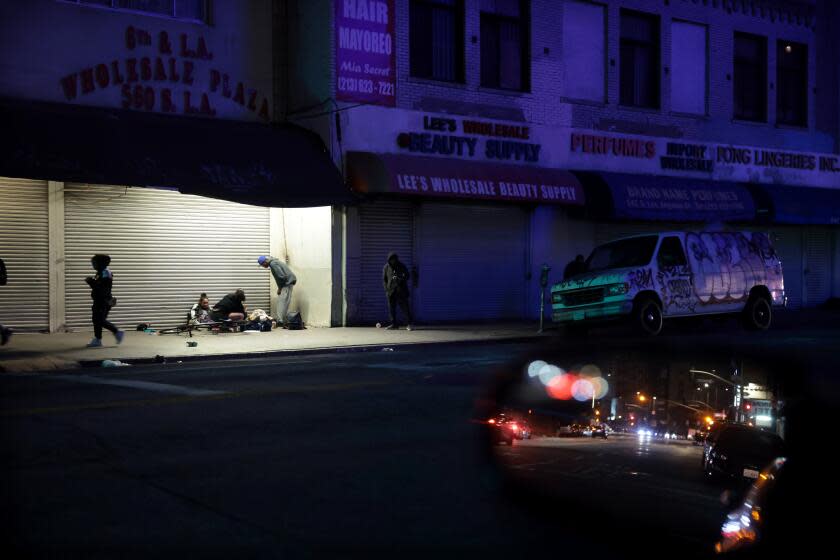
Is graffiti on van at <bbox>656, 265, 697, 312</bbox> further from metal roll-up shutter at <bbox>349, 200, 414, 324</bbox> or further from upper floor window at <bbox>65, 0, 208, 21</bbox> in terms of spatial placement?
upper floor window at <bbox>65, 0, 208, 21</bbox>

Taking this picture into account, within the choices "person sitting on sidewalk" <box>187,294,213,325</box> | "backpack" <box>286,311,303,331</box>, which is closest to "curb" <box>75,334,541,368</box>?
"backpack" <box>286,311,303,331</box>

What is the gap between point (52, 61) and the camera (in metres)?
19.3

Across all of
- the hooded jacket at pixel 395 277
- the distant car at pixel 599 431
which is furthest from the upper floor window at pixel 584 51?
the distant car at pixel 599 431

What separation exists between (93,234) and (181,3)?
5.23 m

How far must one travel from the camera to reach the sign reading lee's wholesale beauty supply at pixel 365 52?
21.5 meters

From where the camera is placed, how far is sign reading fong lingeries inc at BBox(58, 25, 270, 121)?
19.8m

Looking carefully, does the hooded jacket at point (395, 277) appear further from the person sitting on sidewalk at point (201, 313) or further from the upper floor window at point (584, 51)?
the upper floor window at point (584, 51)

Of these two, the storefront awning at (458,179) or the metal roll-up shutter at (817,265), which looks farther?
the metal roll-up shutter at (817,265)

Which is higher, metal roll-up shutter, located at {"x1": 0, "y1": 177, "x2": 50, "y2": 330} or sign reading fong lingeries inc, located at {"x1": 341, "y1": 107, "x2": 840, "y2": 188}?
sign reading fong lingeries inc, located at {"x1": 341, "y1": 107, "x2": 840, "y2": 188}

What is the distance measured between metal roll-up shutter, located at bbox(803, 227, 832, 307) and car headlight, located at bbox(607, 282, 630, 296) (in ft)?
47.9

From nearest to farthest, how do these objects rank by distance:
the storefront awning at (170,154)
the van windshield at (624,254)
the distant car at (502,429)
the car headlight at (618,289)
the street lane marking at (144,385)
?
the distant car at (502,429) → the street lane marking at (144,385) → the storefront awning at (170,154) → the car headlight at (618,289) → the van windshield at (624,254)

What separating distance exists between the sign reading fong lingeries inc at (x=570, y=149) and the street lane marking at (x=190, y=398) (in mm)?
11111

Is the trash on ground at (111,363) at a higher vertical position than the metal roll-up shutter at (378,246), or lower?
lower

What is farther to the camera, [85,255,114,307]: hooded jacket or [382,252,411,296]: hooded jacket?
[382,252,411,296]: hooded jacket
